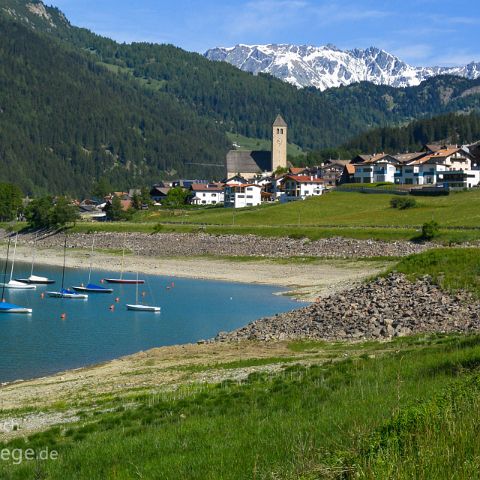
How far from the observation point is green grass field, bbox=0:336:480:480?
10859 mm

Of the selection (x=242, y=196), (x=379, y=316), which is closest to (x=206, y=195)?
(x=242, y=196)

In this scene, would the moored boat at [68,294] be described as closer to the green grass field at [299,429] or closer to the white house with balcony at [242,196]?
the green grass field at [299,429]

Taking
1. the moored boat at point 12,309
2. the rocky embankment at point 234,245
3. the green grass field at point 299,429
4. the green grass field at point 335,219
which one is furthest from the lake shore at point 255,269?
the green grass field at point 299,429

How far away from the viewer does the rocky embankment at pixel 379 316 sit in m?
36.9

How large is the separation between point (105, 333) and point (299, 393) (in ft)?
102

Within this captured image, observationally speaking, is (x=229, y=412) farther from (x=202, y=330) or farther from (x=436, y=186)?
(x=436, y=186)

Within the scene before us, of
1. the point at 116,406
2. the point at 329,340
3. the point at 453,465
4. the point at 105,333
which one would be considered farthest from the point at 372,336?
the point at 453,465

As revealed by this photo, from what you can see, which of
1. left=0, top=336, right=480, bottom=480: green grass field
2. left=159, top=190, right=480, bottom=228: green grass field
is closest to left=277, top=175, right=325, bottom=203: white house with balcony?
left=159, top=190, right=480, bottom=228: green grass field

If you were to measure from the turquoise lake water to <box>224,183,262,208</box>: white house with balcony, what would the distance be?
2492 inches

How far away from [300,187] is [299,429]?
13324cm

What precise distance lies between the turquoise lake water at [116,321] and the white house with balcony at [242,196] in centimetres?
6329

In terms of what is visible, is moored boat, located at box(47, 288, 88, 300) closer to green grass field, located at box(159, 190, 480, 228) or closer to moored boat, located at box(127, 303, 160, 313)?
moored boat, located at box(127, 303, 160, 313)

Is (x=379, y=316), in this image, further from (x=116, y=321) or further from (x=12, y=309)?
(x=12, y=309)

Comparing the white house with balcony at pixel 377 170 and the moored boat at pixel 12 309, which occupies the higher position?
Result: the white house with balcony at pixel 377 170
